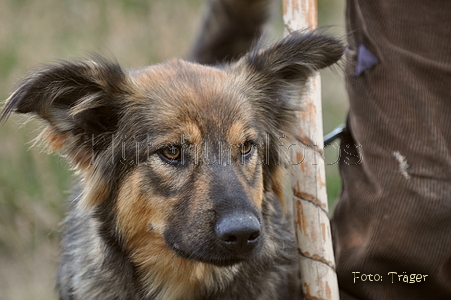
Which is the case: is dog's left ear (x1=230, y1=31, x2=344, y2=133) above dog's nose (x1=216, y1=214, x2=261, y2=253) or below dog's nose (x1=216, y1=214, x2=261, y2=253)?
above

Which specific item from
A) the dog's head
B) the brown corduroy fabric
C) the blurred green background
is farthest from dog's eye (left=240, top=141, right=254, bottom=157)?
the blurred green background

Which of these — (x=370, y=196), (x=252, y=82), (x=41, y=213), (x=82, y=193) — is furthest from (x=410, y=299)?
(x=41, y=213)

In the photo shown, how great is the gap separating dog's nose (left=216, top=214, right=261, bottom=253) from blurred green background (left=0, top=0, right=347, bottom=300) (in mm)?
2469

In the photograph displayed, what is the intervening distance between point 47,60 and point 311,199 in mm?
3278

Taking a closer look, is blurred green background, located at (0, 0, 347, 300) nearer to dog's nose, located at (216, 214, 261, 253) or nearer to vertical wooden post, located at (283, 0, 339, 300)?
vertical wooden post, located at (283, 0, 339, 300)

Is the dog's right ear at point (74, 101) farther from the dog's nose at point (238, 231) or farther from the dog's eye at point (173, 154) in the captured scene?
the dog's nose at point (238, 231)

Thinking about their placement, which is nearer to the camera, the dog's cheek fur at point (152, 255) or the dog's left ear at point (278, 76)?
the dog's cheek fur at point (152, 255)

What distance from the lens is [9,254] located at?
20.5 feet

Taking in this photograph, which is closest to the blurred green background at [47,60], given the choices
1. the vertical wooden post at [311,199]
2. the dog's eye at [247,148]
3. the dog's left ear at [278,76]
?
the dog's left ear at [278,76]

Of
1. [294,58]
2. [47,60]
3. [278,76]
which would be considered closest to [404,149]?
[294,58]

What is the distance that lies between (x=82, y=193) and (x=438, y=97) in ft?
6.67

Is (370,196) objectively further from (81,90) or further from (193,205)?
(81,90)

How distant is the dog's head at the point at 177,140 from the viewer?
9.92 ft

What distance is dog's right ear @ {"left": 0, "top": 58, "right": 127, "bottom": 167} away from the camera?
297 cm
